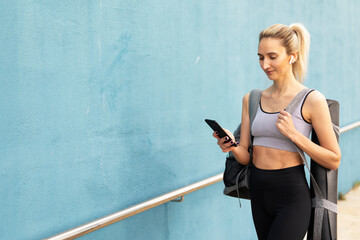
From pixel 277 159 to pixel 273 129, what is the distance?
6.5 inches

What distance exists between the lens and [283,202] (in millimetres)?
2340

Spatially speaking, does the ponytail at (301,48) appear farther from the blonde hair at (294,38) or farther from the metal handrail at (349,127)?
the metal handrail at (349,127)

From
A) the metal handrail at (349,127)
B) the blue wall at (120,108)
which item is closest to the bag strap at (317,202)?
the blue wall at (120,108)

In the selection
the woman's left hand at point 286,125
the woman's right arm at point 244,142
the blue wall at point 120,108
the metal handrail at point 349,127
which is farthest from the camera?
the metal handrail at point 349,127

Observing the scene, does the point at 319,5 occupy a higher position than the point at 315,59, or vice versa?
the point at 319,5

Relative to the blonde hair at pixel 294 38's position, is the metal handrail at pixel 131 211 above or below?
below

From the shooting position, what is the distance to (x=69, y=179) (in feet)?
7.64

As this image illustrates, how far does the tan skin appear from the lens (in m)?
2.23

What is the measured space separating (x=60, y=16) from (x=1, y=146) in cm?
73

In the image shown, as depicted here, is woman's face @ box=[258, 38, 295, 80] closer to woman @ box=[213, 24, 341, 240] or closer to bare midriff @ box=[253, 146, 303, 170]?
woman @ box=[213, 24, 341, 240]

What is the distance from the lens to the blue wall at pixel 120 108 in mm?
2100

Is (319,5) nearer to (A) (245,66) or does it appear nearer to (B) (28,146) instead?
(A) (245,66)

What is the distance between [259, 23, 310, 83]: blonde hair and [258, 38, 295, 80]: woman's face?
0.03 meters

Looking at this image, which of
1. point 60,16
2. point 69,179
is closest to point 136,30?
point 60,16
